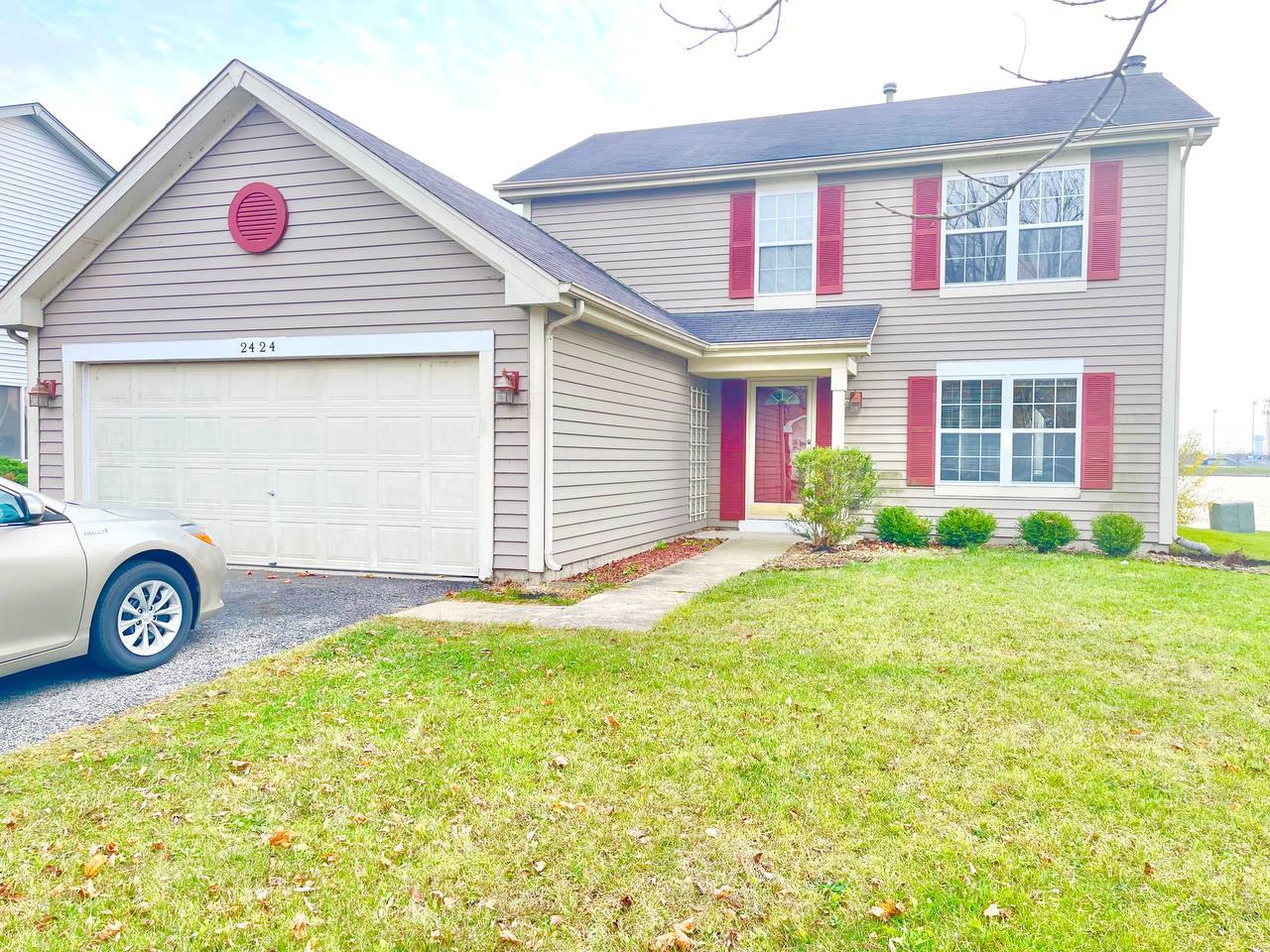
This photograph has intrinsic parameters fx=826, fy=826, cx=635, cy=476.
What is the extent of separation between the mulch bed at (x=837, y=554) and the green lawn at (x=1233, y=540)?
4.85 meters

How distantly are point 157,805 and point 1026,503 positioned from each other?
1088 cm

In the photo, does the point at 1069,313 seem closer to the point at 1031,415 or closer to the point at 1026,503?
the point at 1031,415

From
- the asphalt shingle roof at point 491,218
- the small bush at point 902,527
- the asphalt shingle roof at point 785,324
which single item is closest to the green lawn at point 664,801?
the asphalt shingle roof at point 491,218

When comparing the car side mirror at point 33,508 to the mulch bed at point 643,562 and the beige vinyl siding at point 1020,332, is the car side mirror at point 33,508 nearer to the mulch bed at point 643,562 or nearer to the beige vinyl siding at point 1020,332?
the mulch bed at point 643,562

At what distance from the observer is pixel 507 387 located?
25.6ft

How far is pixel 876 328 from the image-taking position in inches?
467

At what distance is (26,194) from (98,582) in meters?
16.7

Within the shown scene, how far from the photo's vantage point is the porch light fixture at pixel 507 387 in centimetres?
779

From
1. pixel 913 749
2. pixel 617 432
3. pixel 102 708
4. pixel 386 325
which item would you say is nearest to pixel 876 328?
pixel 617 432

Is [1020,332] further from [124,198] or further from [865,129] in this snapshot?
[124,198]

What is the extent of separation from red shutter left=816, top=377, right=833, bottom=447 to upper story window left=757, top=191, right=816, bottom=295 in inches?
57.5

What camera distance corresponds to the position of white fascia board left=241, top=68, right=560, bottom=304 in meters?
7.61

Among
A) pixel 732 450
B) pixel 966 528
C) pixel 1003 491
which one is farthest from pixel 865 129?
pixel 966 528

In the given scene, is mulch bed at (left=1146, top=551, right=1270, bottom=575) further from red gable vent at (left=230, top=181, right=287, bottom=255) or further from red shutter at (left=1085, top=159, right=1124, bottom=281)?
red gable vent at (left=230, top=181, right=287, bottom=255)
